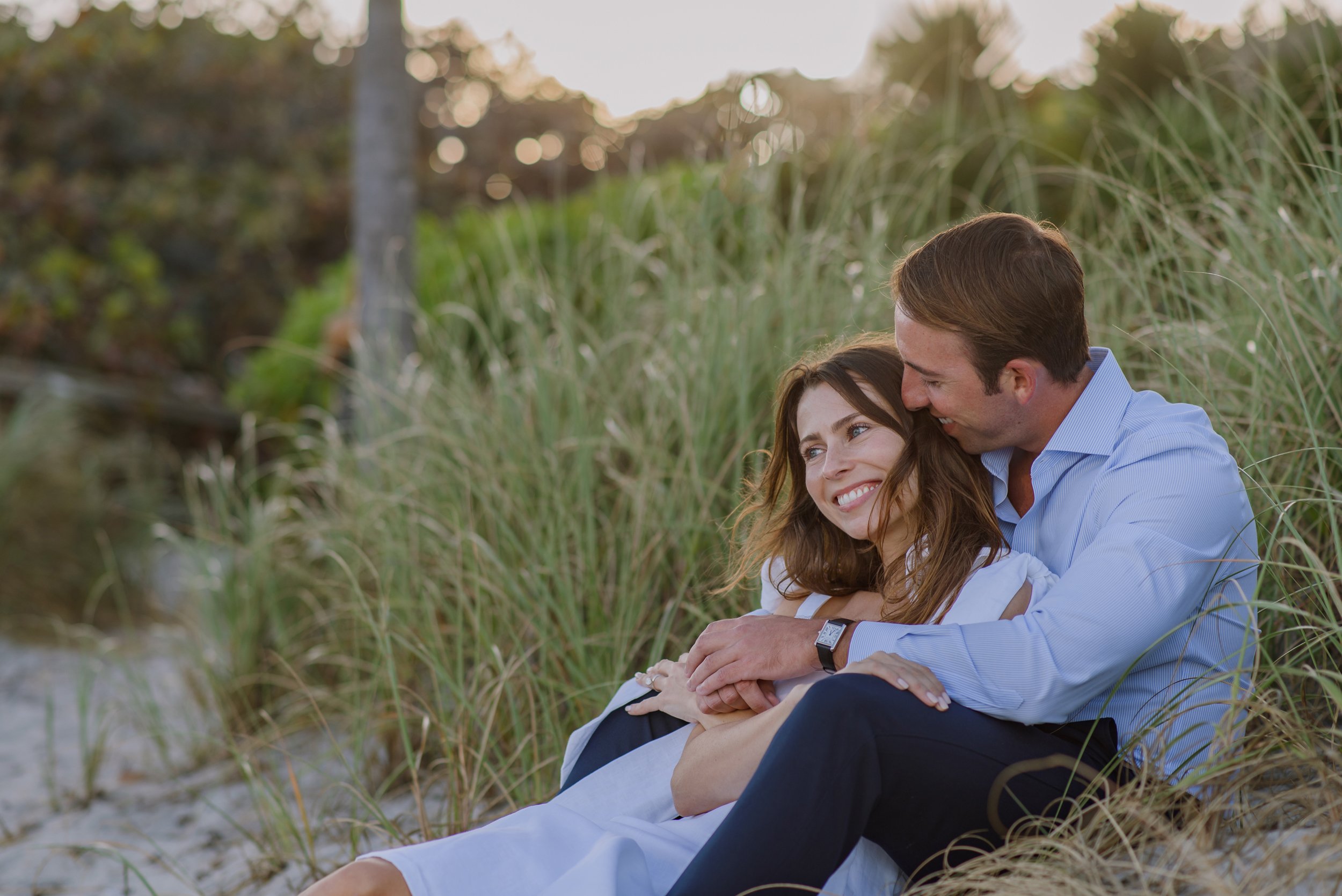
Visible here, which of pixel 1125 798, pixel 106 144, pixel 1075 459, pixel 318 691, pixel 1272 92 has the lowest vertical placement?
pixel 318 691

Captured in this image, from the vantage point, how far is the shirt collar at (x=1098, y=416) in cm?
211

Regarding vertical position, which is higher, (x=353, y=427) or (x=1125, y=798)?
(x=353, y=427)

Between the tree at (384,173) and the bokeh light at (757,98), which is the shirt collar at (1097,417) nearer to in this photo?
the bokeh light at (757,98)

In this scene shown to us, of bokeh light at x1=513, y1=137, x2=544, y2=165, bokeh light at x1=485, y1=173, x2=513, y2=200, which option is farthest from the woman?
bokeh light at x1=513, y1=137, x2=544, y2=165

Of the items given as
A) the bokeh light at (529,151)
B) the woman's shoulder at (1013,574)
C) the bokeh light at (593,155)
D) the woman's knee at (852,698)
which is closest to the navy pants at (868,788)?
the woman's knee at (852,698)

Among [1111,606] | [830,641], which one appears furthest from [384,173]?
[1111,606]

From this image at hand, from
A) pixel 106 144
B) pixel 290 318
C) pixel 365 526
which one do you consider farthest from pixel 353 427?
pixel 106 144

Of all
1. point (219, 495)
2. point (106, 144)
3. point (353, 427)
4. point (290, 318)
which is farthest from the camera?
point (106, 144)

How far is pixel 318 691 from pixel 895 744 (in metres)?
2.02

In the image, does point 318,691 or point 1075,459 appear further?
point 318,691

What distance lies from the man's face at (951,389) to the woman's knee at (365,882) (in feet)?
4.30

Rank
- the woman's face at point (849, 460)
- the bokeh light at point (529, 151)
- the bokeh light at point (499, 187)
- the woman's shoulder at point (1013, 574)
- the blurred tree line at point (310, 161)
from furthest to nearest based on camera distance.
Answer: the bokeh light at point (529, 151), the bokeh light at point (499, 187), the blurred tree line at point (310, 161), the woman's face at point (849, 460), the woman's shoulder at point (1013, 574)

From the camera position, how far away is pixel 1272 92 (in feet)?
10.5

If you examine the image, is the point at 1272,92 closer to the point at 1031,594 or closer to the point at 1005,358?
the point at 1005,358
